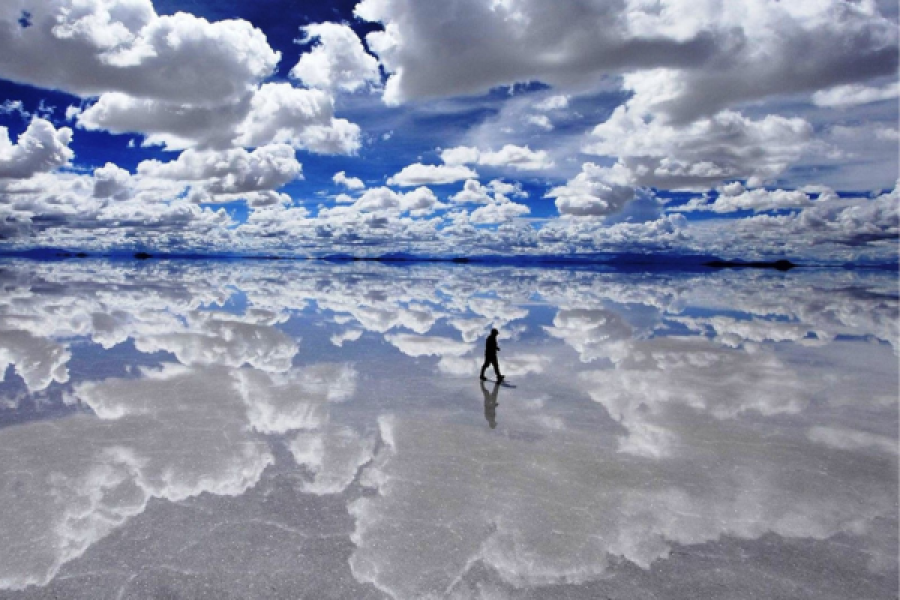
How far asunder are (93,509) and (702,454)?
9887mm

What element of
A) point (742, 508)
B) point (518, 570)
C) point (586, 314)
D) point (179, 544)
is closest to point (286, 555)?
point (179, 544)

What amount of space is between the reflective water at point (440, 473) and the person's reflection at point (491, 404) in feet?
0.32

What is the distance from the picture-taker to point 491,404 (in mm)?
12648

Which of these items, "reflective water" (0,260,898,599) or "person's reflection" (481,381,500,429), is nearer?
"reflective water" (0,260,898,599)

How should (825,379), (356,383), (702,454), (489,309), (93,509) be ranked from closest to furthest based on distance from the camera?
1. (93,509)
2. (702,454)
3. (356,383)
4. (825,379)
5. (489,309)

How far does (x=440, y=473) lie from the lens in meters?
8.69

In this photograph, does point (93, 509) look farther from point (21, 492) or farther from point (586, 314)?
point (586, 314)

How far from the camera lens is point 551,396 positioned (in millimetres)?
13312

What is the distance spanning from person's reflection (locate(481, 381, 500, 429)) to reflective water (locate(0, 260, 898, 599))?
0.10 metres

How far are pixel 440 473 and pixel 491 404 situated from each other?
13.6ft

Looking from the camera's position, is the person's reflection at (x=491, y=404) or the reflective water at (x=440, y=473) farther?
the person's reflection at (x=491, y=404)

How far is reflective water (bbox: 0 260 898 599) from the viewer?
20.2 ft

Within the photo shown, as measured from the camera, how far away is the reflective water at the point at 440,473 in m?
6.15

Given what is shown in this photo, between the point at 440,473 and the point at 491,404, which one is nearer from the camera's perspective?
the point at 440,473
